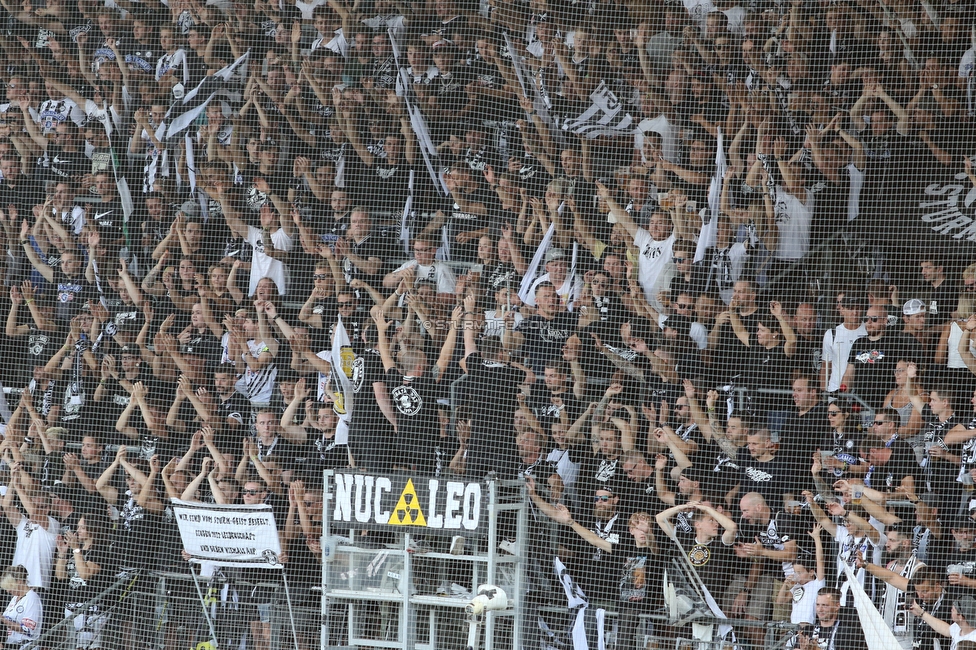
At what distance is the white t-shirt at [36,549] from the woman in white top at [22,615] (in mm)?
68

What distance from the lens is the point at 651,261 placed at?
654 cm

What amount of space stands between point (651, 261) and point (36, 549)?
4.12 m

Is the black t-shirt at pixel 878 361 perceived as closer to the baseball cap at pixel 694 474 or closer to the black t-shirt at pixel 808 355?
the black t-shirt at pixel 808 355

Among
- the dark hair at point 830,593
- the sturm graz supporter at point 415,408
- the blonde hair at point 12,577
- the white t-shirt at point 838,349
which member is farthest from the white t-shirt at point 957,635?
the blonde hair at point 12,577

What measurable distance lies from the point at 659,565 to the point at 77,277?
4281mm

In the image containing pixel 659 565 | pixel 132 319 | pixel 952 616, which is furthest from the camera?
pixel 132 319

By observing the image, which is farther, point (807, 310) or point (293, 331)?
point (293, 331)

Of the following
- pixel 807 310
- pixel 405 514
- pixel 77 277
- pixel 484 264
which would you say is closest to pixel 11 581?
pixel 77 277

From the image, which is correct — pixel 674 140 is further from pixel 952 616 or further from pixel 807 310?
pixel 952 616

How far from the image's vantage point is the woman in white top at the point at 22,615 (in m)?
6.64

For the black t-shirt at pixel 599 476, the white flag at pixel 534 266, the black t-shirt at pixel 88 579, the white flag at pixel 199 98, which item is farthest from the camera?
the white flag at pixel 199 98

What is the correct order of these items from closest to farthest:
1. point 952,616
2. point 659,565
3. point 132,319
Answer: point 952,616
point 659,565
point 132,319

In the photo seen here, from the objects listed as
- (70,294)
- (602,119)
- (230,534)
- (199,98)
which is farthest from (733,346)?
(70,294)

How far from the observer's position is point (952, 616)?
5562 mm
